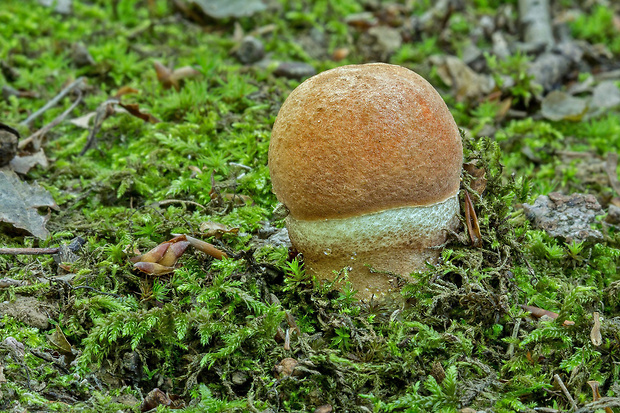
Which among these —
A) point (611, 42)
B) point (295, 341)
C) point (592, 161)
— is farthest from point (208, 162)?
point (611, 42)

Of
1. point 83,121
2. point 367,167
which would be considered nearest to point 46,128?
point 83,121

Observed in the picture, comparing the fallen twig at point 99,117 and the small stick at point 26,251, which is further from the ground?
the fallen twig at point 99,117

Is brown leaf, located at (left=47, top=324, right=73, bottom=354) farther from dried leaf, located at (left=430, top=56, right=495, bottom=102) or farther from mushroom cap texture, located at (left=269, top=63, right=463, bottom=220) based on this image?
dried leaf, located at (left=430, top=56, right=495, bottom=102)

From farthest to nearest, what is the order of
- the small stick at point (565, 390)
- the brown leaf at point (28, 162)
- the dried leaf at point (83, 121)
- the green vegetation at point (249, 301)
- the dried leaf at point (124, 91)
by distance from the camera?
1. the dried leaf at point (124, 91)
2. the dried leaf at point (83, 121)
3. the brown leaf at point (28, 162)
4. the green vegetation at point (249, 301)
5. the small stick at point (565, 390)

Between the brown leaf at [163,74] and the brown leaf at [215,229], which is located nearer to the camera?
the brown leaf at [215,229]

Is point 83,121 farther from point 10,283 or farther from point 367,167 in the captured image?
point 367,167

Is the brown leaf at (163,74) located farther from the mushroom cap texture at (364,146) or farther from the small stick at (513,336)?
the small stick at (513,336)

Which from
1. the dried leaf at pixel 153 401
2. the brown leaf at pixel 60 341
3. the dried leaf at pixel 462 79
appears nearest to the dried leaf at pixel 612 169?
the dried leaf at pixel 462 79
